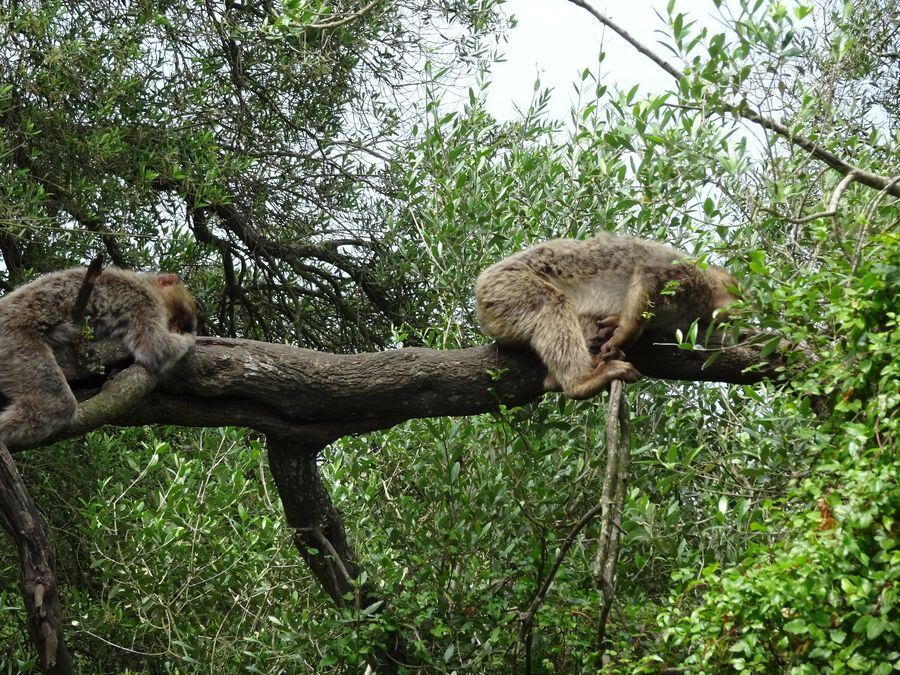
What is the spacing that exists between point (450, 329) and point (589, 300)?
0.88 m

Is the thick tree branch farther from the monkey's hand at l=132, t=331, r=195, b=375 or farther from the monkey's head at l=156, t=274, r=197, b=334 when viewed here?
the monkey's head at l=156, t=274, r=197, b=334

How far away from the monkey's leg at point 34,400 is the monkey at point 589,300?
2144 mm

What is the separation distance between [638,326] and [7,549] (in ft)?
15.2

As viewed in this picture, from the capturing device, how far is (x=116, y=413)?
475 cm

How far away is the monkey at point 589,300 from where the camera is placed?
202 inches

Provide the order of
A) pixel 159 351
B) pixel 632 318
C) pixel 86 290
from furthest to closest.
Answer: pixel 632 318, pixel 159 351, pixel 86 290

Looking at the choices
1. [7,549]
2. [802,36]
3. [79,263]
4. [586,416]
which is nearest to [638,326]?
[586,416]

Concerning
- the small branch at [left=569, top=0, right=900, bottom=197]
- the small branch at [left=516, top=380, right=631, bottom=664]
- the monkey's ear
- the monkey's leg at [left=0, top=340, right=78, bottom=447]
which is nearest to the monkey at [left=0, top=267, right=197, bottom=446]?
the monkey's leg at [left=0, top=340, right=78, bottom=447]

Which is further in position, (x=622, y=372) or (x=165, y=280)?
(x=165, y=280)

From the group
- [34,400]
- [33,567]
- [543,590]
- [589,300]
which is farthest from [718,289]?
[33,567]

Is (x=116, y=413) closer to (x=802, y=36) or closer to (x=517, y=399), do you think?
(x=517, y=399)

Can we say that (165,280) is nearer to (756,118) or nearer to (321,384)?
(321,384)

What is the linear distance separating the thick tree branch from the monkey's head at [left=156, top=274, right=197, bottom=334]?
0.24 metres

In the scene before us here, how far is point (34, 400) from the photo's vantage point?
14.9 ft
